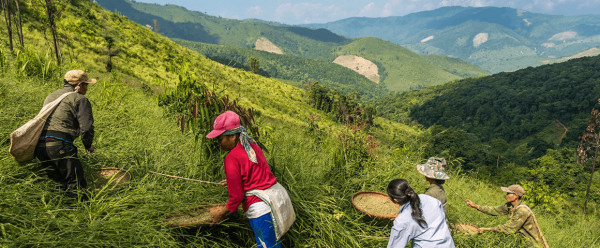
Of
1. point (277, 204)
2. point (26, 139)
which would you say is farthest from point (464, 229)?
point (26, 139)

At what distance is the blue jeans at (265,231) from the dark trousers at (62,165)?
1.75 meters

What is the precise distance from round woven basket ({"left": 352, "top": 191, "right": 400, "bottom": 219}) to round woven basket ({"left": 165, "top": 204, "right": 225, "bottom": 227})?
1.71 meters

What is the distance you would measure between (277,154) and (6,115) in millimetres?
3306

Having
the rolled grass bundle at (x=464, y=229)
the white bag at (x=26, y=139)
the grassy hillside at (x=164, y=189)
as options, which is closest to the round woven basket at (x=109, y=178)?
the grassy hillside at (x=164, y=189)

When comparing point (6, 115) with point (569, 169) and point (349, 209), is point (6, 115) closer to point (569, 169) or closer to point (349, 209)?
point (349, 209)

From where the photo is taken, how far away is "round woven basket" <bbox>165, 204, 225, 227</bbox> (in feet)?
8.05

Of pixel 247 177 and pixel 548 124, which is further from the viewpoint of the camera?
pixel 548 124

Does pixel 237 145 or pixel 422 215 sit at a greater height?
pixel 237 145

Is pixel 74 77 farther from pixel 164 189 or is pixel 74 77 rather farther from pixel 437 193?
pixel 437 193

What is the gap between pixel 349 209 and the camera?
3.63 metres

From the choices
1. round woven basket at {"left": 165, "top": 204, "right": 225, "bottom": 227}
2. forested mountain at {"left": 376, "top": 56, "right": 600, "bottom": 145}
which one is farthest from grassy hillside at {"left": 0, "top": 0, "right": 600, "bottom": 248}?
forested mountain at {"left": 376, "top": 56, "right": 600, "bottom": 145}

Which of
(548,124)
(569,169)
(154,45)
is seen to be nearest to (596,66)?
(548,124)

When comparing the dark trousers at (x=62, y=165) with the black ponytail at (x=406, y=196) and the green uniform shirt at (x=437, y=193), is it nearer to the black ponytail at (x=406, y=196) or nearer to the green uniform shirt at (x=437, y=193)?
the black ponytail at (x=406, y=196)

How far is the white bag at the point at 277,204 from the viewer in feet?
7.61
